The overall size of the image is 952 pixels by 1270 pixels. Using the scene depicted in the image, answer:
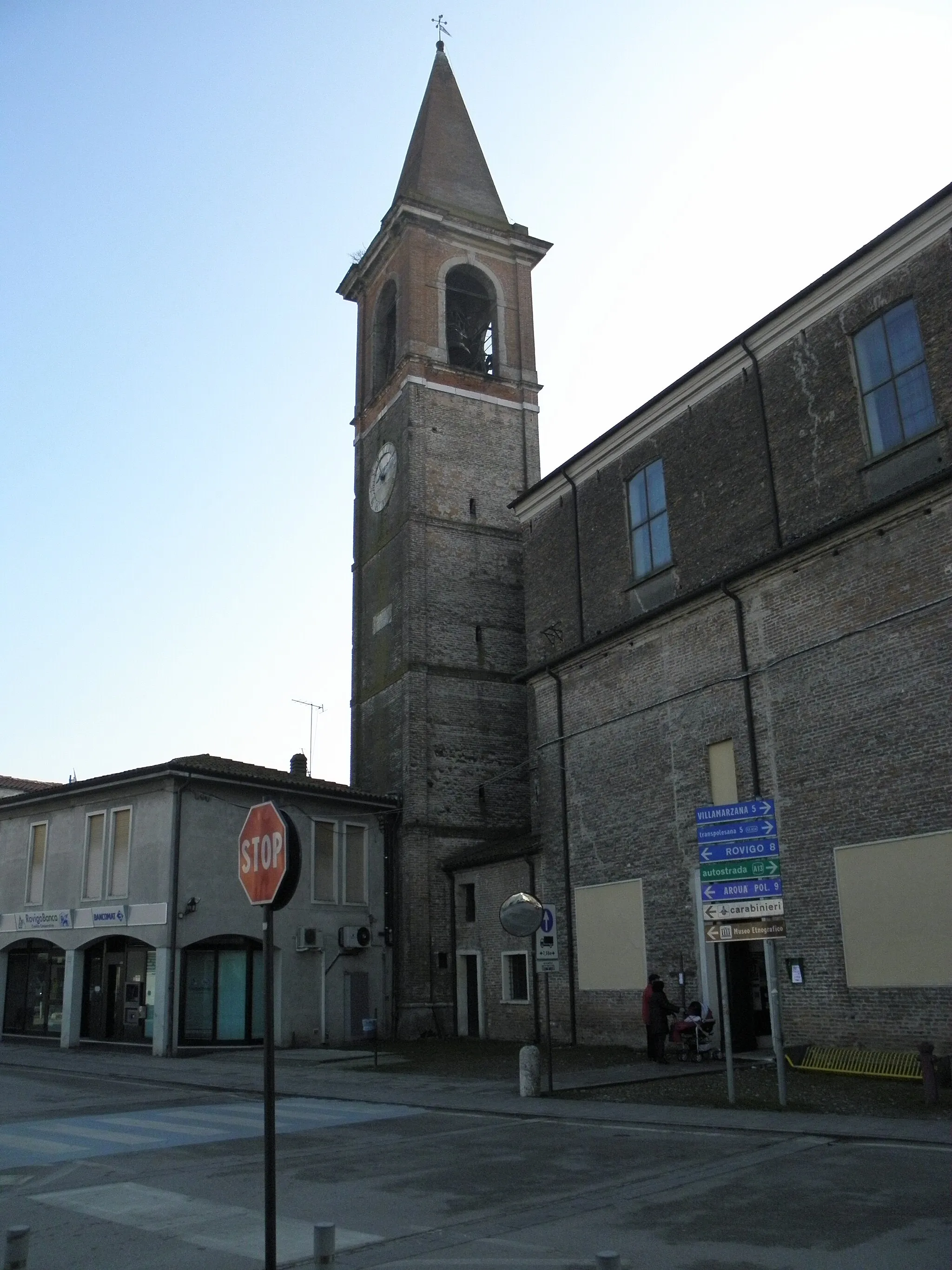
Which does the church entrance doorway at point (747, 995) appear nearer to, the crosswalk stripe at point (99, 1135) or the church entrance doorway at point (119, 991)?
the crosswalk stripe at point (99, 1135)

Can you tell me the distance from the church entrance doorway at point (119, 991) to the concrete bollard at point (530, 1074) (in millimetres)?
13582

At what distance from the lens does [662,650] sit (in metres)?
23.0

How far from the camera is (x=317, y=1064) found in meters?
22.1

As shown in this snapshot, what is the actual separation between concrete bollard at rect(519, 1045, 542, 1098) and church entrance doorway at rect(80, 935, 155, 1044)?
44.6 feet

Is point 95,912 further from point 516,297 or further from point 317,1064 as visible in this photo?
point 516,297

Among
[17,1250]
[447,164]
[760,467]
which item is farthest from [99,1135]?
[447,164]

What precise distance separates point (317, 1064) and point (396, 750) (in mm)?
10964

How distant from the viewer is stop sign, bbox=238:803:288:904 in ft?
19.5

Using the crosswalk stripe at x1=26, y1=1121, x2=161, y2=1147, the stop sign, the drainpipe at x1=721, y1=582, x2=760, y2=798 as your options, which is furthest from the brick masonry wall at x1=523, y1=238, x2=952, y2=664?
the stop sign

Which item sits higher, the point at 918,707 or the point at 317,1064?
the point at 918,707

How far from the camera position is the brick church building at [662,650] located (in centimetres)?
1759

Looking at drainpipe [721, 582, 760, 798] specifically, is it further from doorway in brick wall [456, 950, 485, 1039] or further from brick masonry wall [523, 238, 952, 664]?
doorway in brick wall [456, 950, 485, 1039]

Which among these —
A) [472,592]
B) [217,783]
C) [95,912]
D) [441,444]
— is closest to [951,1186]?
[217,783]

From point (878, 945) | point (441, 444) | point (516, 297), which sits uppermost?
point (516, 297)
